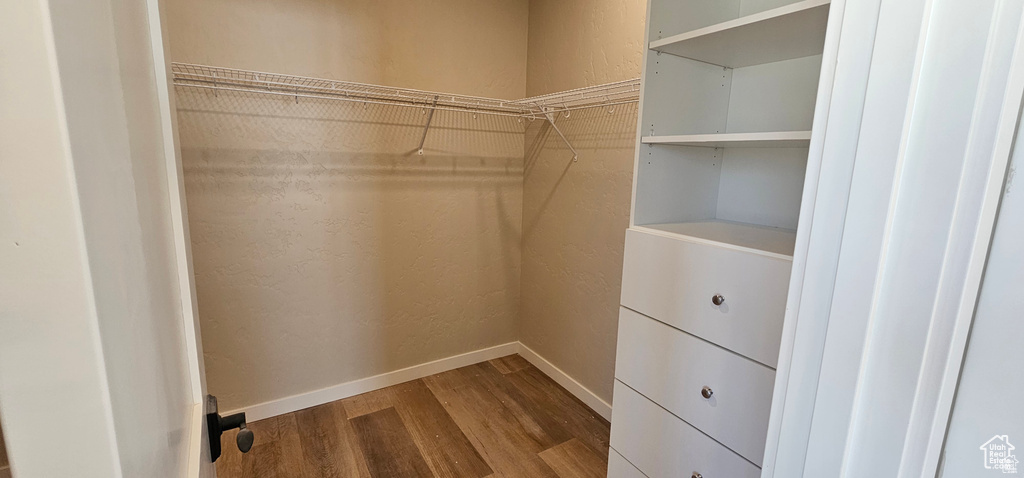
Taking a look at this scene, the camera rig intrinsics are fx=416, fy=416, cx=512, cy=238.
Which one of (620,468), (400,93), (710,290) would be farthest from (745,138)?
(400,93)

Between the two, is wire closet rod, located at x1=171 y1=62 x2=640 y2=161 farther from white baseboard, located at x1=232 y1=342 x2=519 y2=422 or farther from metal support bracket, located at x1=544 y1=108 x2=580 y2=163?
white baseboard, located at x1=232 y1=342 x2=519 y2=422

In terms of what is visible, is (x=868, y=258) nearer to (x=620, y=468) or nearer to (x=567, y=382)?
(x=620, y=468)

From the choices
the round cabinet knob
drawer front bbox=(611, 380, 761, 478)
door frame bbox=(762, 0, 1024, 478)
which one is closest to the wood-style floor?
drawer front bbox=(611, 380, 761, 478)

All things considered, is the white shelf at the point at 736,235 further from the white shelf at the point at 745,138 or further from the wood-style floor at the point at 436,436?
the wood-style floor at the point at 436,436

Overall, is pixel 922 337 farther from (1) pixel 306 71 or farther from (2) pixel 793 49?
(1) pixel 306 71

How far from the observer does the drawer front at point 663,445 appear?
1104 millimetres

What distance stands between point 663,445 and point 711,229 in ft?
2.22

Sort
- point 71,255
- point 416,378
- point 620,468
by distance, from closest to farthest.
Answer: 1. point 71,255
2. point 620,468
3. point 416,378

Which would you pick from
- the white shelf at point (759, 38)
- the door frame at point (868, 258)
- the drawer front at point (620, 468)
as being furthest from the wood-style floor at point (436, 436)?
the white shelf at point (759, 38)

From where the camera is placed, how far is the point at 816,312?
0.49 meters

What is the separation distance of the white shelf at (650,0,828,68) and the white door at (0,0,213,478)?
1146 millimetres

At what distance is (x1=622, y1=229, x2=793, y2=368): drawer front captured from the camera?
97 centimetres

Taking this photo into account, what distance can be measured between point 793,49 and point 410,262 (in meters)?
1.93

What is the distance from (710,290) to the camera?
3.60ft
